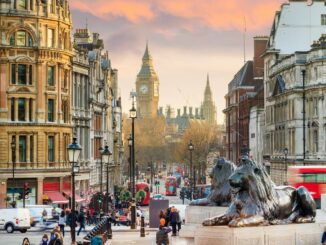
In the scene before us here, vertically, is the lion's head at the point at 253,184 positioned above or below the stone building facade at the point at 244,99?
below

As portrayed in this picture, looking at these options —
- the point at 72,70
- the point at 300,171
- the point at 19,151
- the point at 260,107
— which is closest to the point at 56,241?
the point at 300,171

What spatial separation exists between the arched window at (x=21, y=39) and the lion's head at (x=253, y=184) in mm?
52239

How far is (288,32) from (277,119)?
10.4 meters

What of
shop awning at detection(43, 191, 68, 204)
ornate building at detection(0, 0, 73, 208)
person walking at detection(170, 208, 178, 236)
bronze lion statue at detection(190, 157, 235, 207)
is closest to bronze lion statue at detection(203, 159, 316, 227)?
bronze lion statue at detection(190, 157, 235, 207)

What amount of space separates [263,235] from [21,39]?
53.7 meters

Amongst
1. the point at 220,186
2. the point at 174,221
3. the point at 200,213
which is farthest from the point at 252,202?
the point at 174,221

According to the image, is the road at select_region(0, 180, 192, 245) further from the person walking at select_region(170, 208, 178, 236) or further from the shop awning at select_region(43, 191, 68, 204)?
the shop awning at select_region(43, 191, 68, 204)

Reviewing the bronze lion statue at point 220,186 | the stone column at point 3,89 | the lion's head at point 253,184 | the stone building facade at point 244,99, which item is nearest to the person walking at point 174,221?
the bronze lion statue at point 220,186

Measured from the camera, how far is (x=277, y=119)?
116625 mm

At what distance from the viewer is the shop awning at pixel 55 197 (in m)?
78.1

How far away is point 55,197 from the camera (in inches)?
3103

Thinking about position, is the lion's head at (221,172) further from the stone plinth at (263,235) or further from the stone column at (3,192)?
the stone column at (3,192)

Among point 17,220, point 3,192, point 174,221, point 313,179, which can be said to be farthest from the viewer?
point 3,192

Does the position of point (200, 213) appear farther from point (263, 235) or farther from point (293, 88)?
point (293, 88)
